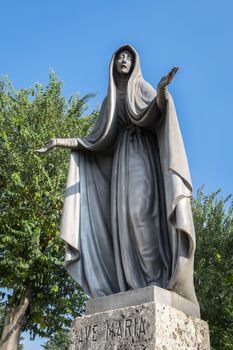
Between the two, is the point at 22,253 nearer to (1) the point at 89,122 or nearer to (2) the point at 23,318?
(2) the point at 23,318

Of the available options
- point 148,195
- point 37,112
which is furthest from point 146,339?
point 37,112

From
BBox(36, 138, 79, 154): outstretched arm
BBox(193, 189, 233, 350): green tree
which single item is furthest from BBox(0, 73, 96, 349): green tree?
BBox(36, 138, 79, 154): outstretched arm

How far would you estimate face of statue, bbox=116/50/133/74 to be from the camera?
240 inches

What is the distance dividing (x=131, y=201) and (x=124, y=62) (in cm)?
185

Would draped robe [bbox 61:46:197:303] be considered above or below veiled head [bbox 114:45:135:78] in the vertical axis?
below

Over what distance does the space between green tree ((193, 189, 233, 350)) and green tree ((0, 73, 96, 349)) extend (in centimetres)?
452

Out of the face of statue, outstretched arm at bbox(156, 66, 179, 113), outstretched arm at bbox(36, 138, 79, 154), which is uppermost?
the face of statue

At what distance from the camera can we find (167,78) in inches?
198

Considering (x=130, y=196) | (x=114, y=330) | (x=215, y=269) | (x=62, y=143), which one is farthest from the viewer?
(x=215, y=269)

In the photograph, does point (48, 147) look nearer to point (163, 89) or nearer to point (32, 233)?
point (163, 89)

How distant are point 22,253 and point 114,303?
11.8 m

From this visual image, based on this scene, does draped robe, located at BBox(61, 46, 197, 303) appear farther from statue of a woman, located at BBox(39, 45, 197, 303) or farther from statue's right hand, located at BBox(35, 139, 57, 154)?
statue's right hand, located at BBox(35, 139, 57, 154)

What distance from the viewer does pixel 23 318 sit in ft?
53.9

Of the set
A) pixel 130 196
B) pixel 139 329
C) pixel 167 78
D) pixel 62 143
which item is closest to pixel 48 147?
pixel 62 143
